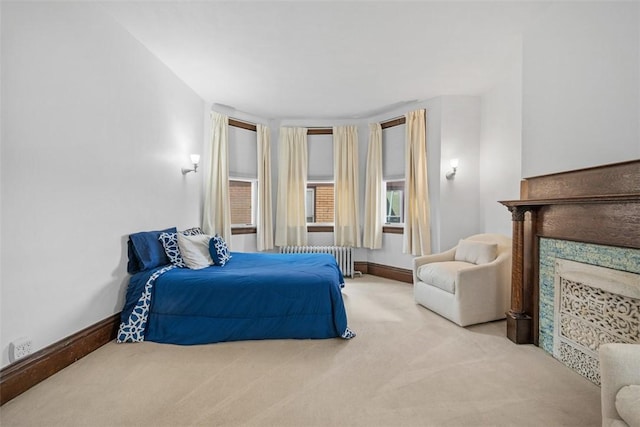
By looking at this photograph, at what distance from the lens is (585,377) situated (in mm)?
2082

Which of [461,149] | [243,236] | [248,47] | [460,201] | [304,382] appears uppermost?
[248,47]

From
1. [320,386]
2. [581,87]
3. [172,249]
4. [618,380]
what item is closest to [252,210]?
[172,249]

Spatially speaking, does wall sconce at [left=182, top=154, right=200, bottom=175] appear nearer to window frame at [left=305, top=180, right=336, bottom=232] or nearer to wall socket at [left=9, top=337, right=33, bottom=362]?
window frame at [left=305, top=180, right=336, bottom=232]

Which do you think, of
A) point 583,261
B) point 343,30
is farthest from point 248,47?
point 583,261

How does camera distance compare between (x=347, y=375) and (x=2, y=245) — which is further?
(x=347, y=375)

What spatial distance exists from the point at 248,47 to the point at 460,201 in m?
3.39

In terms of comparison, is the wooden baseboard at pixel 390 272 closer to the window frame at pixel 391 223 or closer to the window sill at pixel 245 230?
the window frame at pixel 391 223

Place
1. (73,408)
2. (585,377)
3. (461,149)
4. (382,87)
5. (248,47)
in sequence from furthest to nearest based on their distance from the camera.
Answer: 1. (461,149)
2. (382,87)
3. (248,47)
4. (585,377)
5. (73,408)

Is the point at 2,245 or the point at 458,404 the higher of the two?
the point at 2,245

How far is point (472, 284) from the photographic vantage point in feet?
10.0

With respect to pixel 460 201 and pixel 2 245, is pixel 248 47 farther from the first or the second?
pixel 460 201

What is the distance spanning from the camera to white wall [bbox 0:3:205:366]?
185 cm

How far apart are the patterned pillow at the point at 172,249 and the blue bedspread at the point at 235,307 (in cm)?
32

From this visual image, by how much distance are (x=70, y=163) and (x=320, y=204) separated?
3870 millimetres
